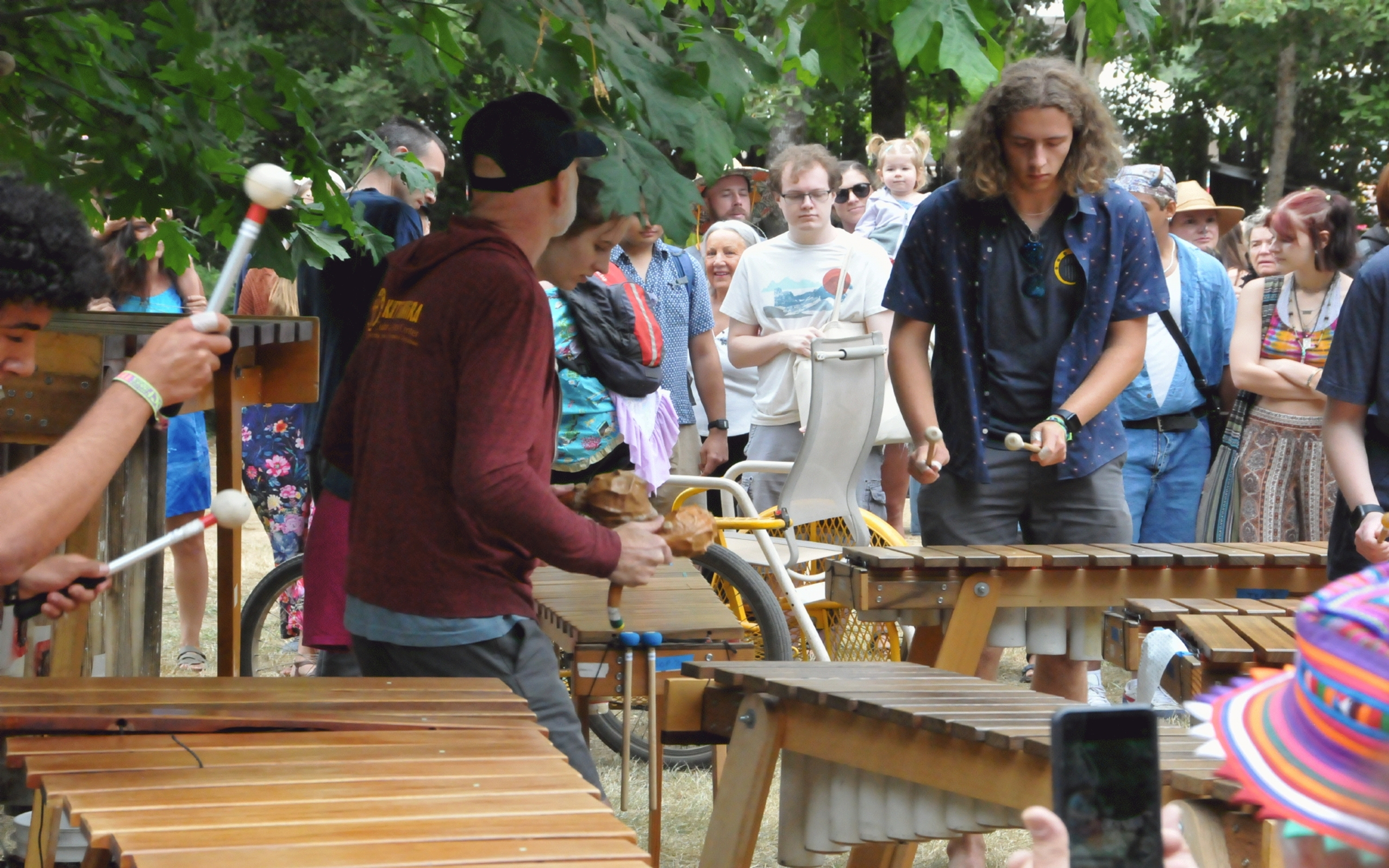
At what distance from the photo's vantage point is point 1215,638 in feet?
9.91

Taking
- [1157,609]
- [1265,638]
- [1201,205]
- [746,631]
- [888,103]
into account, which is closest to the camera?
[1265,638]

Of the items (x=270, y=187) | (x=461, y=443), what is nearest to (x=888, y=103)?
(x=270, y=187)

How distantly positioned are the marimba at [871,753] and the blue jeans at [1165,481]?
302 centimetres

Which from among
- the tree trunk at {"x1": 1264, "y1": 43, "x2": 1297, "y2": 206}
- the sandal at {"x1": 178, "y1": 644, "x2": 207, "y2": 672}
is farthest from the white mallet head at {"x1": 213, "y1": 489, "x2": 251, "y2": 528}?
the tree trunk at {"x1": 1264, "y1": 43, "x2": 1297, "y2": 206}

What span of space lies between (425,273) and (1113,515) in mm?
2172

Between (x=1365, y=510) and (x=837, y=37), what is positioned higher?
(x=837, y=37)

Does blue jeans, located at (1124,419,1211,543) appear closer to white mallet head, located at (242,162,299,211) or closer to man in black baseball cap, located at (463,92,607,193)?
man in black baseball cap, located at (463,92,607,193)

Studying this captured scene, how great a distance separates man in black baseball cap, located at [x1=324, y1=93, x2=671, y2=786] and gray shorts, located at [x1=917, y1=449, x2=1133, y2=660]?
1428 mm

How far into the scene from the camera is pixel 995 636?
3.84 meters

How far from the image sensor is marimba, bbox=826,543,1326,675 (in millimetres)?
3709

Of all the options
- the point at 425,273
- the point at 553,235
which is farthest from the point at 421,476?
the point at 553,235

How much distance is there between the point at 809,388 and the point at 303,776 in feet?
12.9

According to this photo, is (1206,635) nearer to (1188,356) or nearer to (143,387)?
(143,387)

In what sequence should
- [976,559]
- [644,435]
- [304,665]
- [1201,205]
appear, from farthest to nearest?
[1201,205] < [304,665] < [644,435] < [976,559]
